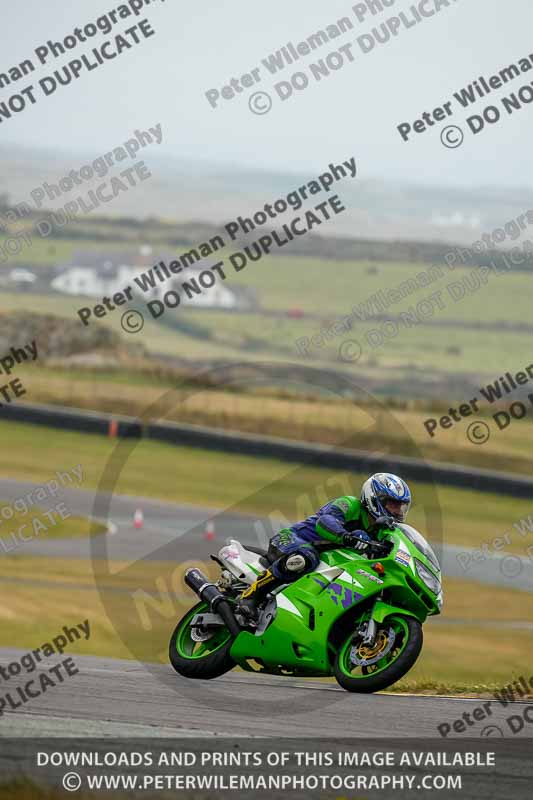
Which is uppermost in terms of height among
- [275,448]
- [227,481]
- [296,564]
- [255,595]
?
[296,564]

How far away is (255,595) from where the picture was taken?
10.1 metres

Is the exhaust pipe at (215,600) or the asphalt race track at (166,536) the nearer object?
the exhaust pipe at (215,600)

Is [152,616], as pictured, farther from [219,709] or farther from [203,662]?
[219,709]

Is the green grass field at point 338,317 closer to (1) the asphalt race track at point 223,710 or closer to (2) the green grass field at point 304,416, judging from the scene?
(2) the green grass field at point 304,416

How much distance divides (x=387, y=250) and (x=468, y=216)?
1805 inches

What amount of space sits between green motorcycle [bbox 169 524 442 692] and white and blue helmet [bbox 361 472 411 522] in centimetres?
15

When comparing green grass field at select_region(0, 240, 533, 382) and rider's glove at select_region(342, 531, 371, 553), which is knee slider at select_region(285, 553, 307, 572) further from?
green grass field at select_region(0, 240, 533, 382)

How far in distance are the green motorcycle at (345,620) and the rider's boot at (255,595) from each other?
0.07 m

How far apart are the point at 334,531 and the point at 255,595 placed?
884 mm

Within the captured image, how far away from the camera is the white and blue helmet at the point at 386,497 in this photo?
971cm

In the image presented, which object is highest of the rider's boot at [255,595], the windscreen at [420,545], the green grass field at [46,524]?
the rider's boot at [255,595]

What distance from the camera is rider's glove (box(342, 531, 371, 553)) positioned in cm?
958

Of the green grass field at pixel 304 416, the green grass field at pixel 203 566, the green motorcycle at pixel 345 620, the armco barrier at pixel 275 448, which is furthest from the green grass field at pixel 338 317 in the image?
the green motorcycle at pixel 345 620

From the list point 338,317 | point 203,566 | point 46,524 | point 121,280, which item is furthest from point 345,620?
point 121,280
